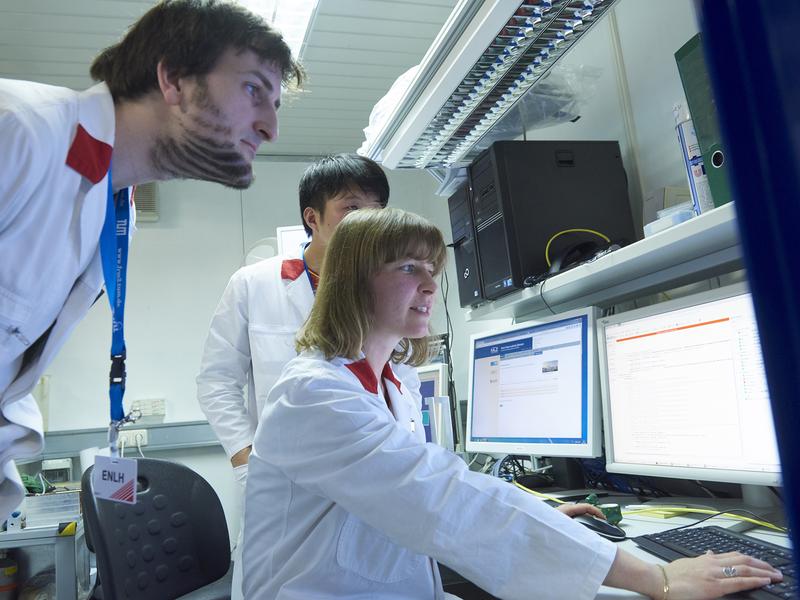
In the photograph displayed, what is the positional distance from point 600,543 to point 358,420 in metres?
0.37

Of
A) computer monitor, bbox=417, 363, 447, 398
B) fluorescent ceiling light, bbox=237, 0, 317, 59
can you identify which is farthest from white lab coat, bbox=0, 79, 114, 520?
fluorescent ceiling light, bbox=237, 0, 317, 59

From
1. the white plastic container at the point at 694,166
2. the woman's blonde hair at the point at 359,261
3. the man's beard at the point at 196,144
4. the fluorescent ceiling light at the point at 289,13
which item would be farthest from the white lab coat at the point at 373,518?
the fluorescent ceiling light at the point at 289,13

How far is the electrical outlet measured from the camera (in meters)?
3.37

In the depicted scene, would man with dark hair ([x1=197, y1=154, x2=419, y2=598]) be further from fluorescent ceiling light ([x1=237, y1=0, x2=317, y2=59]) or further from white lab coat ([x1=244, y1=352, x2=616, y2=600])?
fluorescent ceiling light ([x1=237, y1=0, x2=317, y2=59])

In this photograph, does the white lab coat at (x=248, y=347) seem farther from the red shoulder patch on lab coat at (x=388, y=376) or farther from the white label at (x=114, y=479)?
the white label at (x=114, y=479)

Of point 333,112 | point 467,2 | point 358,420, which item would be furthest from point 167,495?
point 333,112

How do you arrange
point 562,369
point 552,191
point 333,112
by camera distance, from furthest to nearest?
point 333,112 → point 552,191 → point 562,369

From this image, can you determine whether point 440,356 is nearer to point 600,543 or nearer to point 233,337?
point 233,337

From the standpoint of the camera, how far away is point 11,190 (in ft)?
2.41

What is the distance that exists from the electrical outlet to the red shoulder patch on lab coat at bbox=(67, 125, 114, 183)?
9.36 feet

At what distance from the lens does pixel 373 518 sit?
0.88 meters

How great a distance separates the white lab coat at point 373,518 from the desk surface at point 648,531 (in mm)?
53

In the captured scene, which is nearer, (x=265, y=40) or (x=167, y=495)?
(x=265, y=40)

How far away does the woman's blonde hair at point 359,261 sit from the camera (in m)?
1.18
